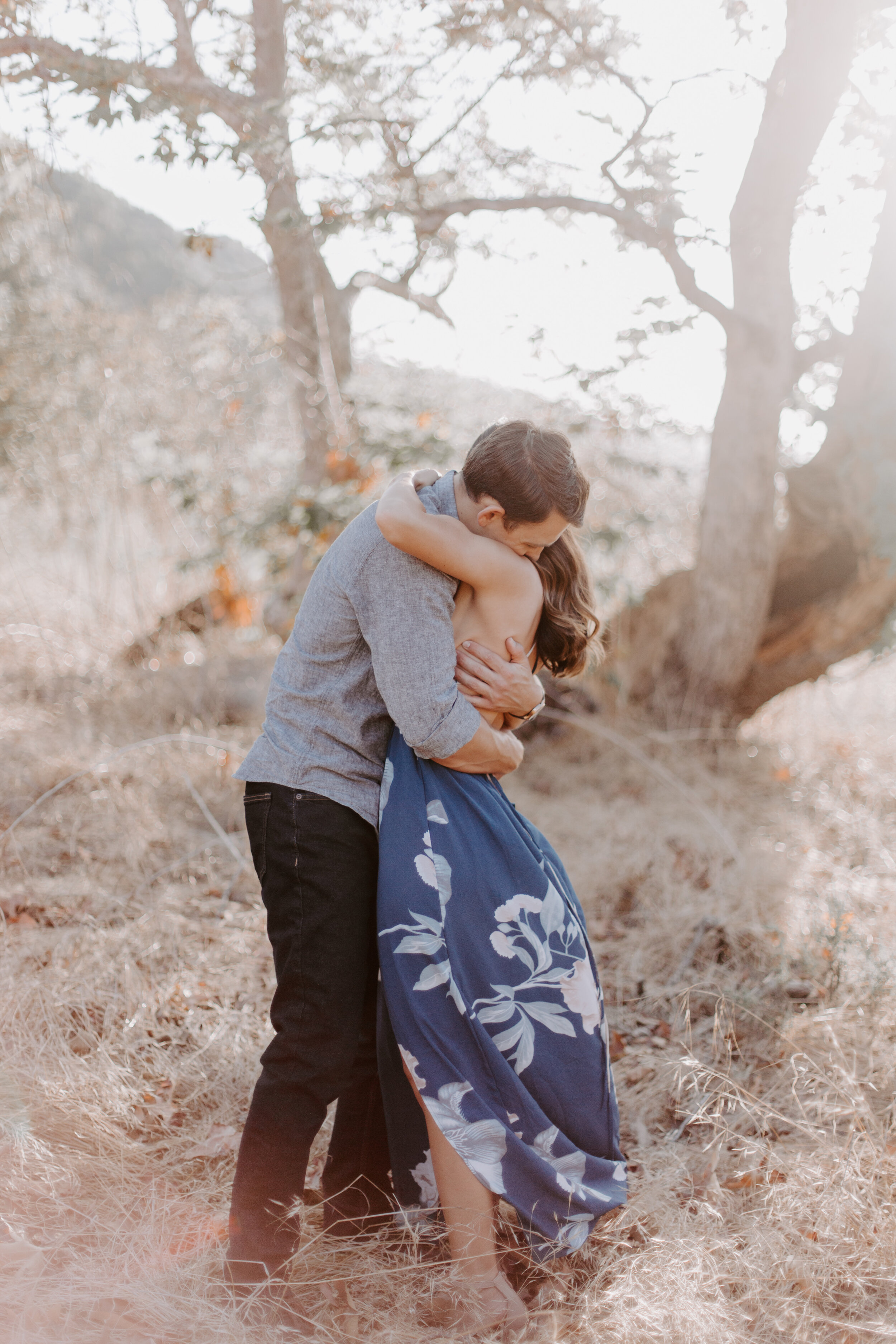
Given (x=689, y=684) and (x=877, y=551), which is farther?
(x=689, y=684)

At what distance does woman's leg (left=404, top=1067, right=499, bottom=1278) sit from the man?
0.25m

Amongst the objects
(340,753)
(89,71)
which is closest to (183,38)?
(89,71)

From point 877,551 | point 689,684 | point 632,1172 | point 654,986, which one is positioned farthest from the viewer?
point 689,684

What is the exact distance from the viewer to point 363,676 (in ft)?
5.94

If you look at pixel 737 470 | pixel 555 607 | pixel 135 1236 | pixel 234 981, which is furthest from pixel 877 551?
pixel 135 1236

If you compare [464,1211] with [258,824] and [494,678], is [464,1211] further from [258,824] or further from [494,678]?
[494,678]

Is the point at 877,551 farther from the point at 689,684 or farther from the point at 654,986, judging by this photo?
the point at 654,986

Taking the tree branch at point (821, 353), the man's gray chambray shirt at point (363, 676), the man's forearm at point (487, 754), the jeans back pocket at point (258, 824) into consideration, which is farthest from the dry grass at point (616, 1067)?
the tree branch at point (821, 353)

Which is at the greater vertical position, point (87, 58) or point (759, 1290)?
point (87, 58)

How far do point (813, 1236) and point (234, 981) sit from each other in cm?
180

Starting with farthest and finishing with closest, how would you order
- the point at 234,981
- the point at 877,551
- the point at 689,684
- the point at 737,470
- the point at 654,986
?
the point at 689,684, the point at 737,470, the point at 877,551, the point at 654,986, the point at 234,981

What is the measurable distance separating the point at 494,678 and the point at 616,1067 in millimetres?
1588

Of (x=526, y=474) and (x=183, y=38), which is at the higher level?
(x=183, y=38)

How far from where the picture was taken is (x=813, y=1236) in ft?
6.65
